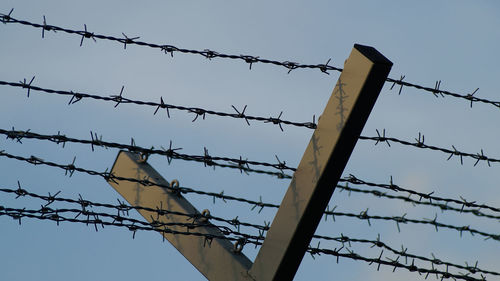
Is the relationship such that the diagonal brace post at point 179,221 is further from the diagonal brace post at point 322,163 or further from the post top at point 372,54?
the post top at point 372,54

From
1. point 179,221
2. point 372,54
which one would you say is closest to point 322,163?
point 372,54

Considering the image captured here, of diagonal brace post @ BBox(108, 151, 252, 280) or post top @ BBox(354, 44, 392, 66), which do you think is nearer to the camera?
post top @ BBox(354, 44, 392, 66)

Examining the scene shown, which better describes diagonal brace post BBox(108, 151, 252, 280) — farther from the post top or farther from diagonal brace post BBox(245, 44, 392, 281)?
the post top

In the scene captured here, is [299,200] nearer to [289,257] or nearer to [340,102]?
[289,257]

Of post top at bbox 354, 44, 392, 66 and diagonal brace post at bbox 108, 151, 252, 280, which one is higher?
post top at bbox 354, 44, 392, 66

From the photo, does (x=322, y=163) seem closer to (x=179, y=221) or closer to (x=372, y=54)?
(x=372, y=54)

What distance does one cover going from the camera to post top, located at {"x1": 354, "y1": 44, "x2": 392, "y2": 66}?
2.90 meters

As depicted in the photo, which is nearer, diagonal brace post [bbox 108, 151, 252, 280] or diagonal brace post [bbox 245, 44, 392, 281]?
diagonal brace post [bbox 245, 44, 392, 281]

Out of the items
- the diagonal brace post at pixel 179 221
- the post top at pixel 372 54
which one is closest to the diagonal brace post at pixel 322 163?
the post top at pixel 372 54

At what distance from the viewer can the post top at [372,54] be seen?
9.52 ft

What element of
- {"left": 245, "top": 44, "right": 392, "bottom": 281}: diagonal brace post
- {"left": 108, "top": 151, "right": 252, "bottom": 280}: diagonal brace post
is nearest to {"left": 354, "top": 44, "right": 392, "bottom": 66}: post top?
{"left": 245, "top": 44, "right": 392, "bottom": 281}: diagonal brace post

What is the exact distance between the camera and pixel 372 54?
295 centimetres

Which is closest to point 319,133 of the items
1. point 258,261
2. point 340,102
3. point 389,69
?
point 340,102

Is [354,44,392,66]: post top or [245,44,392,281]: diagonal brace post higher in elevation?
[354,44,392,66]: post top
